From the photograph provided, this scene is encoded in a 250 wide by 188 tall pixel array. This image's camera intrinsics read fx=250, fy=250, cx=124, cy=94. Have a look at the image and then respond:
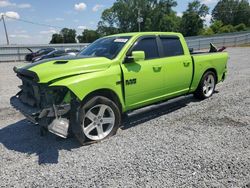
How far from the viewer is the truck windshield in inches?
196

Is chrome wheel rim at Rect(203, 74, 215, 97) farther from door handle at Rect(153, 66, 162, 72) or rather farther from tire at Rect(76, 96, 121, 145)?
tire at Rect(76, 96, 121, 145)

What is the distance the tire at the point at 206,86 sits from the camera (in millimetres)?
6819

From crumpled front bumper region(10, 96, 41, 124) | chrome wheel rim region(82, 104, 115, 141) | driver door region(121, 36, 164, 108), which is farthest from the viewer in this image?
driver door region(121, 36, 164, 108)

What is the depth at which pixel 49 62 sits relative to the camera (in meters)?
4.69

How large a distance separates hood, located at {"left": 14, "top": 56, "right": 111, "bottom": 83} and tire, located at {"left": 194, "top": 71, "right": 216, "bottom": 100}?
127 inches

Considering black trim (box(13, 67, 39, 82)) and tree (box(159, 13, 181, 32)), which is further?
tree (box(159, 13, 181, 32))

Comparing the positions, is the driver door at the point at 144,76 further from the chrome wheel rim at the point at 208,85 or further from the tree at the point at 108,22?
the tree at the point at 108,22

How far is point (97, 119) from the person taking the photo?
14.9ft

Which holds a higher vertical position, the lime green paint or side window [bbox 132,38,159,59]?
side window [bbox 132,38,159,59]

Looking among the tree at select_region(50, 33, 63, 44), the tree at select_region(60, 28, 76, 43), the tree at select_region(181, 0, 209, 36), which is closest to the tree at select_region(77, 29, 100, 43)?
the tree at select_region(60, 28, 76, 43)

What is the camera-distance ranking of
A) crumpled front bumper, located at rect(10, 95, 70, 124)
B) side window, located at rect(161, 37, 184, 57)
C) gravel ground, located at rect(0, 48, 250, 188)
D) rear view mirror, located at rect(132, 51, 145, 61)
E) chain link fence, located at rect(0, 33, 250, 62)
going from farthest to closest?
1. chain link fence, located at rect(0, 33, 250, 62)
2. side window, located at rect(161, 37, 184, 57)
3. rear view mirror, located at rect(132, 51, 145, 61)
4. crumpled front bumper, located at rect(10, 95, 70, 124)
5. gravel ground, located at rect(0, 48, 250, 188)

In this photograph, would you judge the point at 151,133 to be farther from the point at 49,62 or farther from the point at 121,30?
the point at 121,30

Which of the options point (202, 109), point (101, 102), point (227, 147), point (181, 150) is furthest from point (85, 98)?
point (202, 109)

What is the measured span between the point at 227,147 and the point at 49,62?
3476 millimetres
